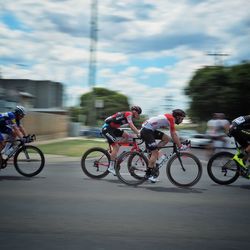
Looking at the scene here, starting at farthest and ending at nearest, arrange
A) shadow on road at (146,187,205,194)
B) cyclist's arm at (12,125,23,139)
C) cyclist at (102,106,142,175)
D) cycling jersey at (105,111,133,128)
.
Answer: cyclist's arm at (12,125,23,139) → cyclist at (102,106,142,175) → cycling jersey at (105,111,133,128) → shadow on road at (146,187,205,194)

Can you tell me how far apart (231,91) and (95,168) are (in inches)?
1400

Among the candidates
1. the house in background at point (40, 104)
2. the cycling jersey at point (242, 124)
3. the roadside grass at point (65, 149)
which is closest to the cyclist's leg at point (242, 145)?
the cycling jersey at point (242, 124)

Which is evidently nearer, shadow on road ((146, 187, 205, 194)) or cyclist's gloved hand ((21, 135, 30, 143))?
shadow on road ((146, 187, 205, 194))

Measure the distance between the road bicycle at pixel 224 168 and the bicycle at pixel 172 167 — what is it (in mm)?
504

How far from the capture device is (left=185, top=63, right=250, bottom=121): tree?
4453 centimetres

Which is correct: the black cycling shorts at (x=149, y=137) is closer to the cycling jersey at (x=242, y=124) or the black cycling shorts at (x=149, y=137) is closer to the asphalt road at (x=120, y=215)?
the asphalt road at (x=120, y=215)

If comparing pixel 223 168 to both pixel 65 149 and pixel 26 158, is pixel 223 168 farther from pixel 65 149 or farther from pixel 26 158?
pixel 65 149

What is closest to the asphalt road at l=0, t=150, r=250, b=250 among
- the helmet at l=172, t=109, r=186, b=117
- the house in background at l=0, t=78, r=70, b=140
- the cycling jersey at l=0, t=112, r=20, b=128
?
the cycling jersey at l=0, t=112, r=20, b=128

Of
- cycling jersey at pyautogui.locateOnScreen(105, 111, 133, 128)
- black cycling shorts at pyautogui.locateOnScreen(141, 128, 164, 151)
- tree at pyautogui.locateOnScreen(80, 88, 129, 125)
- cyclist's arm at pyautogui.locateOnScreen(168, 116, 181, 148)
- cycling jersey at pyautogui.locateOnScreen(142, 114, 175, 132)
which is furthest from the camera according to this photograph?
tree at pyautogui.locateOnScreen(80, 88, 129, 125)

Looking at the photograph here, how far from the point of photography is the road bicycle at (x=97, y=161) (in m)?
10.8

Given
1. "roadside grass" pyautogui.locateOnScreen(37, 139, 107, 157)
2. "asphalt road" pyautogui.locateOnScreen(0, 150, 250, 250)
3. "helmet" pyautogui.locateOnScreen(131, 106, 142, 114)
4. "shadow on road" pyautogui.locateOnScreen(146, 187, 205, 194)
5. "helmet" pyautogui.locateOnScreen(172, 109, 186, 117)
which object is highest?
"helmet" pyautogui.locateOnScreen(131, 106, 142, 114)

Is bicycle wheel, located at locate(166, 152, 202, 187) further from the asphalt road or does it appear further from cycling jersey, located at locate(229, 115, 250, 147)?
cycling jersey, located at locate(229, 115, 250, 147)

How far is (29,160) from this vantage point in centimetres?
1116

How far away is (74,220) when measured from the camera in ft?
21.1
